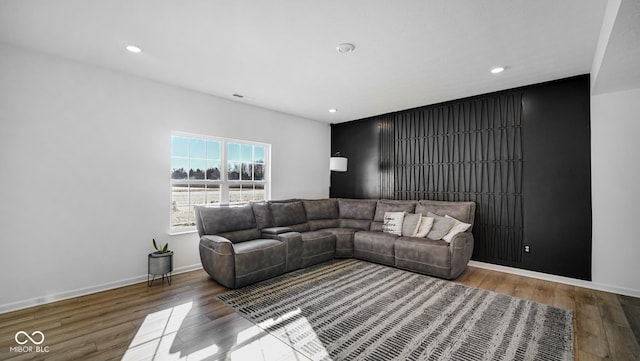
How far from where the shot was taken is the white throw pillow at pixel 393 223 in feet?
14.7

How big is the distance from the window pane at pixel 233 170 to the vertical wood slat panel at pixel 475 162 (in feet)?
9.73

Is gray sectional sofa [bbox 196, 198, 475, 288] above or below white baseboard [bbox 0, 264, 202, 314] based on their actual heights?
above

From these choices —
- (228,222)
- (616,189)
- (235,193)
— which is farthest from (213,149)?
(616,189)

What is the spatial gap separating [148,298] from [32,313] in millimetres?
984

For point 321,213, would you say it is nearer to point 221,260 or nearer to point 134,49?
point 221,260

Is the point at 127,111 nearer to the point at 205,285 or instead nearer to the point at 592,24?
the point at 205,285

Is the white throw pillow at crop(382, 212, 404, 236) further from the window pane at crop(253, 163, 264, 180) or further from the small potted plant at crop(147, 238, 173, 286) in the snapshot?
the small potted plant at crop(147, 238, 173, 286)

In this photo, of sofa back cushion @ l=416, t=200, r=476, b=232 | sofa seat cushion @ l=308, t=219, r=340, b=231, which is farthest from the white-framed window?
sofa back cushion @ l=416, t=200, r=476, b=232

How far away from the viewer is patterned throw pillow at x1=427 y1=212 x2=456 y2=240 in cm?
400

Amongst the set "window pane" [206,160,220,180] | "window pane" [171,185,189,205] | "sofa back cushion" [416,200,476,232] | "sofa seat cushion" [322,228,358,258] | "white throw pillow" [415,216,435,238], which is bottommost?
"sofa seat cushion" [322,228,358,258]

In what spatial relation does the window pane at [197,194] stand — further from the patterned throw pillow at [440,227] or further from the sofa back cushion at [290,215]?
the patterned throw pillow at [440,227]

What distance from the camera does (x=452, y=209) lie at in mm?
4234

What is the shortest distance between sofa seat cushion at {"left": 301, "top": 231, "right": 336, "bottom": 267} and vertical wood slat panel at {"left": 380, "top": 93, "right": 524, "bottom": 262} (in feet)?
5.63

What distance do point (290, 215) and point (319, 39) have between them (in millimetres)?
2939
